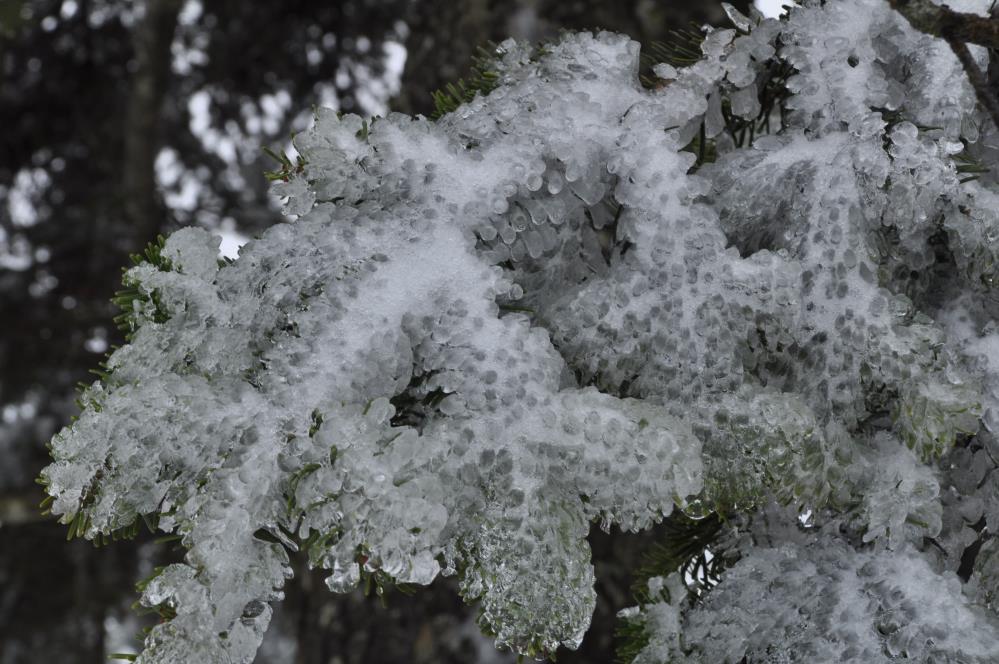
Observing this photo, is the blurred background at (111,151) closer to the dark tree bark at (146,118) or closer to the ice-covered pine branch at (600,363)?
the dark tree bark at (146,118)

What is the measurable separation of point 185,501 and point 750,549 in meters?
0.80

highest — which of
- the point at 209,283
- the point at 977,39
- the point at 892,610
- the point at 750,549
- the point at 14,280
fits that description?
the point at 977,39

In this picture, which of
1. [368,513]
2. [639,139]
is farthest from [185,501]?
[639,139]

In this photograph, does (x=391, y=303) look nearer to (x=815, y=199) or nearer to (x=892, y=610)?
(x=815, y=199)

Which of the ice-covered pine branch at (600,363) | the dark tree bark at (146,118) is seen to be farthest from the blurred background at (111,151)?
the ice-covered pine branch at (600,363)

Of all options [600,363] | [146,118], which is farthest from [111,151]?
[600,363]

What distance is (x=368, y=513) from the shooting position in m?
0.93

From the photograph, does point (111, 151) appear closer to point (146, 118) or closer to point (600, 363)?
point (146, 118)

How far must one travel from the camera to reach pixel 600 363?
1161mm

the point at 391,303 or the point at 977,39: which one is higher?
the point at 977,39

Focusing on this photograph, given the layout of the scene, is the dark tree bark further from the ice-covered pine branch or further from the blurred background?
the ice-covered pine branch

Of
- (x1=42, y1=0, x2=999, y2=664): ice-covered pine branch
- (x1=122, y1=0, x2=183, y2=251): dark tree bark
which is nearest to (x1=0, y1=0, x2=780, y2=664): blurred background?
(x1=122, y1=0, x2=183, y2=251): dark tree bark

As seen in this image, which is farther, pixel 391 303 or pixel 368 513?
pixel 391 303

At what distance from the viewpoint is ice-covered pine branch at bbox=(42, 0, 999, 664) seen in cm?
99
